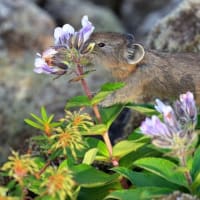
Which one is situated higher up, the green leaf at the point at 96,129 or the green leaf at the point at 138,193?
the green leaf at the point at 96,129

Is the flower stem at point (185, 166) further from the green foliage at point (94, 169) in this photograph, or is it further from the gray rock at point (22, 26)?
the gray rock at point (22, 26)

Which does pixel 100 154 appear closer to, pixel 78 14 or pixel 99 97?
pixel 99 97

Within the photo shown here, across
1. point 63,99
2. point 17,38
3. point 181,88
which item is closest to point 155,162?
point 181,88

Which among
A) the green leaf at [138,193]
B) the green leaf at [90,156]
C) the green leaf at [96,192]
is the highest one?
the green leaf at [90,156]

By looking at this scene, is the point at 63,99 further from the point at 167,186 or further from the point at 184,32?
the point at 167,186

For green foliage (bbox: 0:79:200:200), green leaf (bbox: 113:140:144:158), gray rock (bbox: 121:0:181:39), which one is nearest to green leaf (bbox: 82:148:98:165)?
green foliage (bbox: 0:79:200:200)

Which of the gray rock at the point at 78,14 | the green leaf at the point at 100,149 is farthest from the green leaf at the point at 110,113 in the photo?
the gray rock at the point at 78,14
